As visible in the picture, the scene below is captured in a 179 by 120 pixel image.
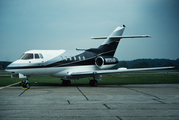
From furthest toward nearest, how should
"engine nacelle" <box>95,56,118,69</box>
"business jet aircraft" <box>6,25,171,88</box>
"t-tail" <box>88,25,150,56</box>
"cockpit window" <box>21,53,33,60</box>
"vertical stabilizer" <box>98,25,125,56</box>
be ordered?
"vertical stabilizer" <box>98,25,125,56</box> → "t-tail" <box>88,25,150,56</box> → "engine nacelle" <box>95,56,118,69</box> → "cockpit window" <box>21,53,33,60</box> → "business jet aircraft" <box>6,25,171,88</box>

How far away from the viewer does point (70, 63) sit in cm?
1994

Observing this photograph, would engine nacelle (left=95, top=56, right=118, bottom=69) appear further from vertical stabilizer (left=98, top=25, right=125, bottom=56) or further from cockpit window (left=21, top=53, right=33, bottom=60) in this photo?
cockpit window (left=21, top=53, right=33, bottom=60)

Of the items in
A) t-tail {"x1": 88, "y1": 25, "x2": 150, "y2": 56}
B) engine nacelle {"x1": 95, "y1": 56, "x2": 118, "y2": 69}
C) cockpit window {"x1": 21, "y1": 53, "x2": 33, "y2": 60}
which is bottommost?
engine nacelle {"x1": 95, "y1": 56, "x2": 118, "y2": 69}

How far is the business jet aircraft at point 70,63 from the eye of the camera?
56.5ft

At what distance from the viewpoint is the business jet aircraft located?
678 inches

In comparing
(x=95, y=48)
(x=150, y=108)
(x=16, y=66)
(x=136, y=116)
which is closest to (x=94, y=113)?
(x=136, y=116)

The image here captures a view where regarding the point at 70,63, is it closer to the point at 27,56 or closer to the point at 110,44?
the point at 27,56

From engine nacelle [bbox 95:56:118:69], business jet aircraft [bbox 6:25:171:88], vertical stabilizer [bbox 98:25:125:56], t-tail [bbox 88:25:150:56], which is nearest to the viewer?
business jet aircraft [bbox 6:25:171:88]

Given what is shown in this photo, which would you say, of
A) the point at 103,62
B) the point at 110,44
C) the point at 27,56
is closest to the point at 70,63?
the point at 103,62

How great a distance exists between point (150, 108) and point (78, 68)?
12076 mm

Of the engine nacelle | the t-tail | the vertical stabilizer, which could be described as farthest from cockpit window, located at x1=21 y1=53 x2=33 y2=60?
the vertical stabilizer

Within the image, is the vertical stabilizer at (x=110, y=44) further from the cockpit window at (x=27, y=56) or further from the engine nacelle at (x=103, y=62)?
the cockpit window at (x=27, y=56)

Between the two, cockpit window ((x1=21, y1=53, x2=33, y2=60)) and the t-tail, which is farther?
the t-tail

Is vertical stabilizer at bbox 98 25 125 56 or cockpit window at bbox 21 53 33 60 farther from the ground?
vertical stabilizer at bbox 98 25 125 56
